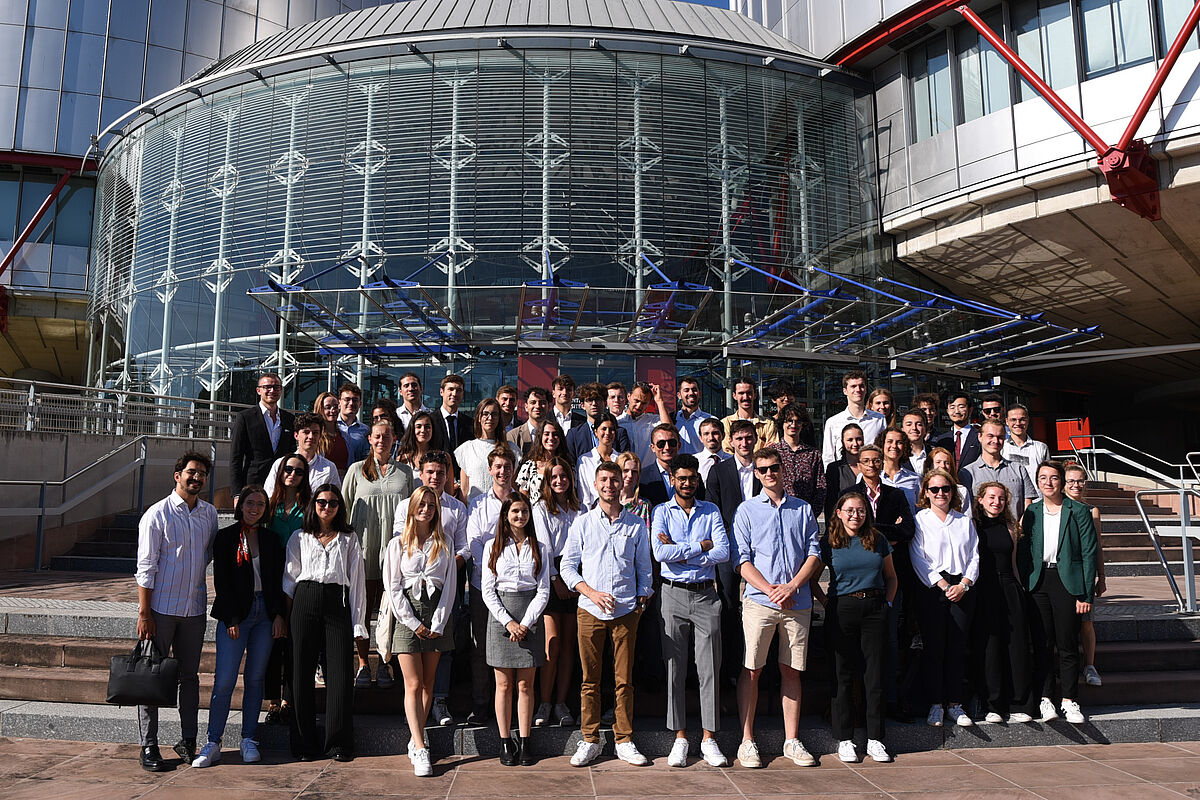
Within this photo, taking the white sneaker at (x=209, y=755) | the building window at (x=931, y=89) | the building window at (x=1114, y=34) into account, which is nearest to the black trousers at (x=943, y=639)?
the white sneaker at (x=209, y=755)

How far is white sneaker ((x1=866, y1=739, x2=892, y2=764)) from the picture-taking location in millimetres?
5539

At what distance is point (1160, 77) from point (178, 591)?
59.5 feet

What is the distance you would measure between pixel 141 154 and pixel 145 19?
36.7 ft

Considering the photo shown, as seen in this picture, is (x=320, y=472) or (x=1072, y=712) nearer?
(x=1072, y=712)

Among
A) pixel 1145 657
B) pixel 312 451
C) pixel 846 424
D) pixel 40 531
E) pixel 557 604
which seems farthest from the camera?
pixel 40 531

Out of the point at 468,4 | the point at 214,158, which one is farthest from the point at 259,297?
the point at 468,4

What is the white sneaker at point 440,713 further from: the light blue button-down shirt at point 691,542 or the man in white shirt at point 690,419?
the man in white shirt at point 690,419

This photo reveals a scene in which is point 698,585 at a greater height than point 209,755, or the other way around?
point 698,585

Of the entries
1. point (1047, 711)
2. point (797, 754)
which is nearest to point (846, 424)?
point (1047, 711)

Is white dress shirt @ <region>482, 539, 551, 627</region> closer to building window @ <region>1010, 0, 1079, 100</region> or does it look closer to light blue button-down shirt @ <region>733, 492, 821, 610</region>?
light blue button-down shirt @ <region>733, 492, 821, 610</region>

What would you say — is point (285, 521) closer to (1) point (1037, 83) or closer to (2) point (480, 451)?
(2) point (480, 451)

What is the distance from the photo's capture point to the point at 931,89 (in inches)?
788

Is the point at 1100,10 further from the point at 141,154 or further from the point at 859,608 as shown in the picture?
the point at 141,154

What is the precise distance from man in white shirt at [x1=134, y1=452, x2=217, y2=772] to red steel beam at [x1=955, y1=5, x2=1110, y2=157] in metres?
17.0
